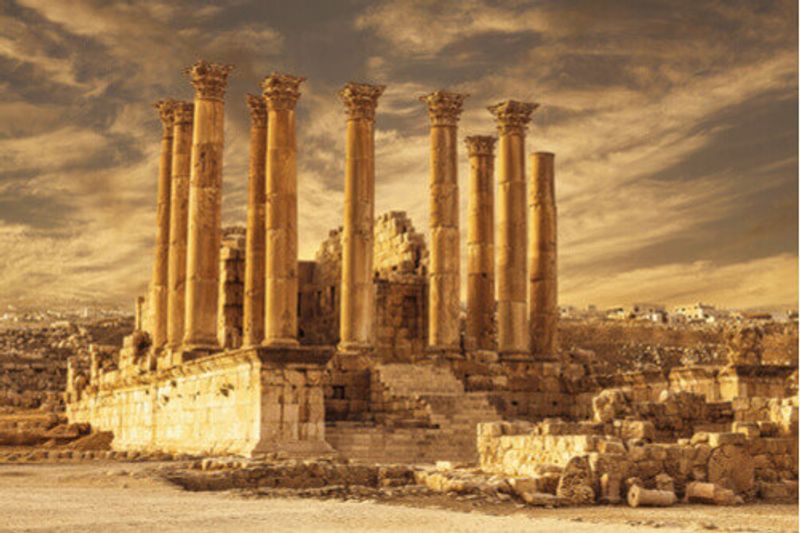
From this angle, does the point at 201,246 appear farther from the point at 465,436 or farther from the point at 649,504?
the point at 649,504

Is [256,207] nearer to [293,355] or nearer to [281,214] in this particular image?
[281,214]

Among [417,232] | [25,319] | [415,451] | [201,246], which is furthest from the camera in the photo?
[25,319]

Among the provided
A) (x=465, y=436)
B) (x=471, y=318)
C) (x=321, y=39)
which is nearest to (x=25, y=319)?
(x=321, y=39)

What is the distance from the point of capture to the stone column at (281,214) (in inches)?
1175

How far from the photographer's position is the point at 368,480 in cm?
1805

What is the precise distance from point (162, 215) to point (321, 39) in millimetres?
10065

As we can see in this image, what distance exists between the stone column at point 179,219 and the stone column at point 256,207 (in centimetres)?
167

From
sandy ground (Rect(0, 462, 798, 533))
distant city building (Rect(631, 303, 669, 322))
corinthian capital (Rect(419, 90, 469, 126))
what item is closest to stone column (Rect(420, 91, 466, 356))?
corinthian capital (Rect(419, 90, 469, 126))

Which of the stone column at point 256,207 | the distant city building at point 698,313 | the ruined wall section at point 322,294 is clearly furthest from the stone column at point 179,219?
the distant city building at point 698,313

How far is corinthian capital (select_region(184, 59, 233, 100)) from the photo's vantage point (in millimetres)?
31516

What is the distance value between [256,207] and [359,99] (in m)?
4.37

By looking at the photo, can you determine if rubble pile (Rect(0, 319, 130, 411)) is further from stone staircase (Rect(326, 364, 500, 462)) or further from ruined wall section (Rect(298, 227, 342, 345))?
stone staircase (Rect(326, 364, 500, 462))

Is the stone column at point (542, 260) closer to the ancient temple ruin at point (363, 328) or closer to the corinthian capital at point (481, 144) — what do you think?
the ancient temple ruin at point (363, 328)

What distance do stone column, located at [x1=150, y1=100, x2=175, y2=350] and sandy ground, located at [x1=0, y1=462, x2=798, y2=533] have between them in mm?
18063
